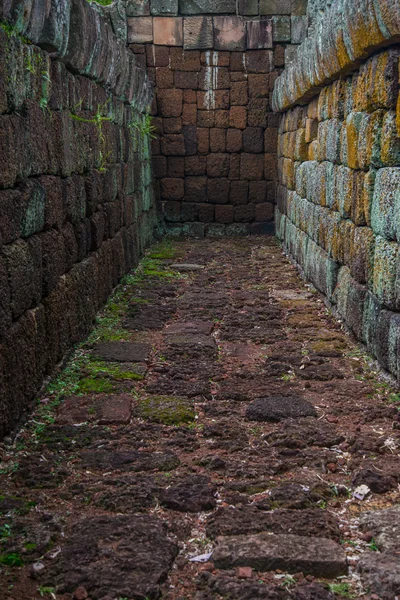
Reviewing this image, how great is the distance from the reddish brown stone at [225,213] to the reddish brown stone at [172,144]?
1.17 metres

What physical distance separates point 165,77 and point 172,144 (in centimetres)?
112

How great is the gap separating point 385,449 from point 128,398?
160cm

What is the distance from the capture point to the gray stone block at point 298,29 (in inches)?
495

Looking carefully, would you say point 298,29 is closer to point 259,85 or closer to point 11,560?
point 259,85

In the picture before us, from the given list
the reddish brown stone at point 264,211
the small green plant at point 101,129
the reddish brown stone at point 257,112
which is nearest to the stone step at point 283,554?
the small green plant at point 101,129

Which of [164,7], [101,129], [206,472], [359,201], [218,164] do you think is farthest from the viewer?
[218,164]

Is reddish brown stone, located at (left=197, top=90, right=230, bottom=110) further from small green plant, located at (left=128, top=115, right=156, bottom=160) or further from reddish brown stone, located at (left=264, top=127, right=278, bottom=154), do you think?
small green plant, located at (left=128, top=115, right=156, bottom=160)

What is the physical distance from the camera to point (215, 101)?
12953 mm

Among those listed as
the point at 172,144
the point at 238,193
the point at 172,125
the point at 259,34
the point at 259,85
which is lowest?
the point at 238,193

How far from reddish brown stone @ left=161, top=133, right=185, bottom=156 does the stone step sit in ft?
35.6

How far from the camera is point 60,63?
538cm

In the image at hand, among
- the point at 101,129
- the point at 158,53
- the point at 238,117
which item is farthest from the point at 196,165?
the point at 101,129

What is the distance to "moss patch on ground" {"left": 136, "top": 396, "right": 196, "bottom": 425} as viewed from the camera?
4254mm

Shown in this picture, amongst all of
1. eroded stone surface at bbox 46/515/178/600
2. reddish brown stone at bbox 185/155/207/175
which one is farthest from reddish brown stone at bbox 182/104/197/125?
eroded stone surface at bbox 46/515/178/600
